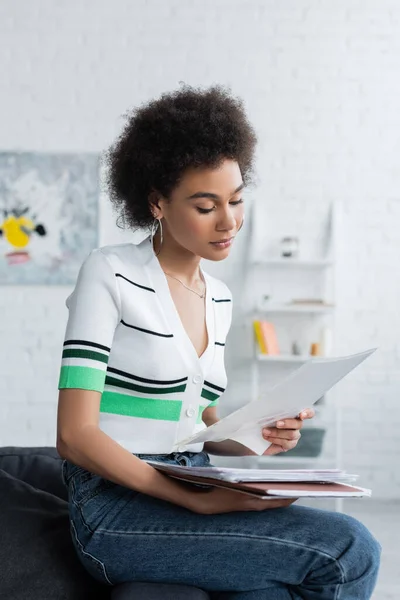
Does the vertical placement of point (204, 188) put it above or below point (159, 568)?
above

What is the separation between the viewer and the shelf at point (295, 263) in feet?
14.9

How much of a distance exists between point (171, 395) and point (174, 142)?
47cm

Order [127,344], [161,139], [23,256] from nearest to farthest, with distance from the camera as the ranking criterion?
1. [127,344]
2. [161,139]
3. [23,256]

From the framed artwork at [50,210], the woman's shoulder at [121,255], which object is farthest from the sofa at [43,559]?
the framed artwork at [50,210]

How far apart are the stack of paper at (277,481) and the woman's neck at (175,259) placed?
0.48 m

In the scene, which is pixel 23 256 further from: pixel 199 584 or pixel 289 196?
pixel 199 584

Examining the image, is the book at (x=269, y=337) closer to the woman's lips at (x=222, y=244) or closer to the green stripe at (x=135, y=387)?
the woman's lips at (x=222, y=244)

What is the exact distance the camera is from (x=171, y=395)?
150 cm

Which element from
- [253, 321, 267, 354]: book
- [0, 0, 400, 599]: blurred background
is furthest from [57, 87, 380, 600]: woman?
[0, 0, 400, 599]: blurred background

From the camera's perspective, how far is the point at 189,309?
1643 millimetres

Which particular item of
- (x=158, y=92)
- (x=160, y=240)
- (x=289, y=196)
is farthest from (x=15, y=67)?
(x=160, y=240)

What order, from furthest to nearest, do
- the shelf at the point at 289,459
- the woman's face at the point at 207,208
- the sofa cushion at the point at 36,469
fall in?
the shelf at the point at 289,459
the sofa cushion at the point at 36,469
the woman's face at the point at 207,208

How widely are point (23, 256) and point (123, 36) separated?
1370 mm

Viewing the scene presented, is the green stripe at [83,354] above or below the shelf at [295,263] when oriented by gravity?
below
